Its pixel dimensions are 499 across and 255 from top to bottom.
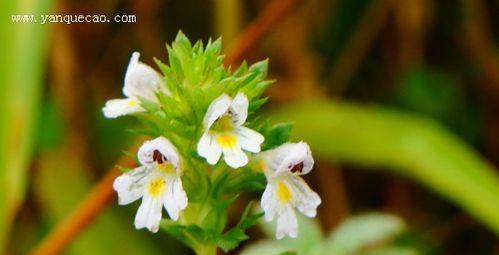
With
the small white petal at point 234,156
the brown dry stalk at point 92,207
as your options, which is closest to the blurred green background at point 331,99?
the brown dry stalk at point 92,207

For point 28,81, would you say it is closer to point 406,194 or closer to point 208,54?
point 208,54

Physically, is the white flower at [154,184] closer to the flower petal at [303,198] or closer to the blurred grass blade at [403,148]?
the flower petal at [303,198]

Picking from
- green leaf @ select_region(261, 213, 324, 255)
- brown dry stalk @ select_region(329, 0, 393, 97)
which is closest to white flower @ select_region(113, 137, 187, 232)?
green leaf @ select_region(261, 213, 324, 255)

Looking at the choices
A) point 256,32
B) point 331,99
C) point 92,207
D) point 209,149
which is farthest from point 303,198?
point 331,99

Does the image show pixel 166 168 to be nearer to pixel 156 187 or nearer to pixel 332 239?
pixel 156 187

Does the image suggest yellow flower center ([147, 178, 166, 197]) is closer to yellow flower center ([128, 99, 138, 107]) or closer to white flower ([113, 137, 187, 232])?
white flower ([113, 137, 187, 232])

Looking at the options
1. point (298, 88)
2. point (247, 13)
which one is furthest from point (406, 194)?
point (247, 13)

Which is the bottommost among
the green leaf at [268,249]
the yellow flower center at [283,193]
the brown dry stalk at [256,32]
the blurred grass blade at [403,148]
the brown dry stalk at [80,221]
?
the yellow flower center at [283,193]
